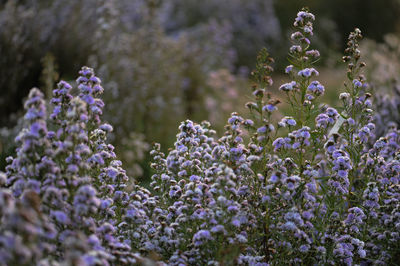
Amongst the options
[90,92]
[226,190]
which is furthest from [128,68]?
[226,190]

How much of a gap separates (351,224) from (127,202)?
1176mm

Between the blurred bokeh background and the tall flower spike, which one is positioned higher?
the blurred bokeh background

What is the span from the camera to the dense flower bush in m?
1.91

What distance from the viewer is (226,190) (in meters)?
2.19

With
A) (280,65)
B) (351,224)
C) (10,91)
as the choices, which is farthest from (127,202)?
(280,65)

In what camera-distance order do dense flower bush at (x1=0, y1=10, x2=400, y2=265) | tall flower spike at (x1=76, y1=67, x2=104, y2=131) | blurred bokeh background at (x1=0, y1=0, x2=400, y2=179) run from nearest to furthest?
dense flower bush at (x1=0, y1=10, x2=400, y2=265) → tall flower spike at (x1=76, y1=67, x2=104, y2=131) → blurred bokeh background at (x1=0, y1=0, x2=400, y2=179)

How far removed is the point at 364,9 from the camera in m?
15.0

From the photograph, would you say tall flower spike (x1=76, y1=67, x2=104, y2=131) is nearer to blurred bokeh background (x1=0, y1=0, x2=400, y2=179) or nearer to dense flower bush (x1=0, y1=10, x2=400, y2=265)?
dense flower bush (x1=0, y1=10, x2=400, y2=265)

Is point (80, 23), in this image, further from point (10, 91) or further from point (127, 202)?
point (127, 202)

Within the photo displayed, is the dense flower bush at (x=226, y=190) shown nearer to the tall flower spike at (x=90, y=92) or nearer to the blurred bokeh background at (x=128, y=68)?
the tall flower spike at (x=90, y=92)

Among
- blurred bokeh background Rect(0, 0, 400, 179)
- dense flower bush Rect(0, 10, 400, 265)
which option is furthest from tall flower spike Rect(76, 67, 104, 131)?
blurred bokeh background Rect(0, 0, 400, 179)

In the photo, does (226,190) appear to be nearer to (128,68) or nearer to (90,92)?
(90,92)

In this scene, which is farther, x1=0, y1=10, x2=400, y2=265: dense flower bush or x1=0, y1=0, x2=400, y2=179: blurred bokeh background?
x1=0, y1=0, x2=400, y2=179: blurred bokeh background

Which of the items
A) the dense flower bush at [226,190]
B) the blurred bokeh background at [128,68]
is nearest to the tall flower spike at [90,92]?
the dense flower bush at [226,190]
